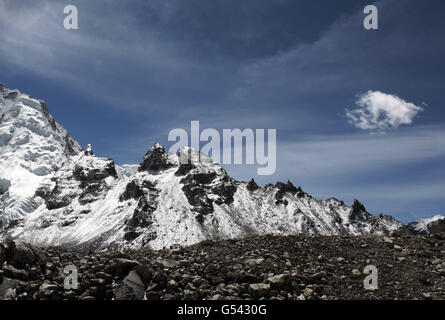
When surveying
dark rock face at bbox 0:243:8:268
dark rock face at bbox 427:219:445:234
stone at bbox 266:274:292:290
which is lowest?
stone at bbox 266:274:292:290

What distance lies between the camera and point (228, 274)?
776 inches

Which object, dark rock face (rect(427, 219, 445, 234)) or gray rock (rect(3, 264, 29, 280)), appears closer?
gray rock (rect(3, 264, 29, 280))

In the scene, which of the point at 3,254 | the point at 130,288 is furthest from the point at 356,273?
the point at 3,254

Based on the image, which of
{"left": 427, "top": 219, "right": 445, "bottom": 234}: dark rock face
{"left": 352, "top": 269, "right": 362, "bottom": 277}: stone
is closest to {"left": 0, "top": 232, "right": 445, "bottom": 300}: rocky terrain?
{"left": 352, "top": 269, "right": 362, "bottom": 277}: stone

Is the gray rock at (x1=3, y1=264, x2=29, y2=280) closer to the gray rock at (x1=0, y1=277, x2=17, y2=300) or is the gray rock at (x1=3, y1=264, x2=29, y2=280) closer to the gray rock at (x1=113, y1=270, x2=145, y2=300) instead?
the gray rock at (x1=0, y1=277, x2=17, y2=300)

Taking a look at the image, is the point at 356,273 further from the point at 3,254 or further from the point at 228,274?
the point at 3,254

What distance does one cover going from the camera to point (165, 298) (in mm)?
17891

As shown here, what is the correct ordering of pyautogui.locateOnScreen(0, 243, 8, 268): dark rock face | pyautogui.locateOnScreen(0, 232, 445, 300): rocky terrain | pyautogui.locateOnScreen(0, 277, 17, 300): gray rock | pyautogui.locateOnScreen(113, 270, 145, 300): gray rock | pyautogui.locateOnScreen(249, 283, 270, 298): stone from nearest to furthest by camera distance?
pyautogui.locateOnScreen(0, 277, 17, 300): gray rock
pyautogui.locateOnScreen(113, 270, 145, 300): gray rock
pyautogui.locateOnScreen(0, 232, 445, 300): rocky terrain
pyautogui.locateOnScreen(249, 283, 270, 298): stone
pyautogui.locateOnScreen(0, 243, 8, 268): dark rock face

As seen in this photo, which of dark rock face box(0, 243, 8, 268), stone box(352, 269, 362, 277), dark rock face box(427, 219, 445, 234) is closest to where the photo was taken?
dark rock face box(0, 243, 8, 268)

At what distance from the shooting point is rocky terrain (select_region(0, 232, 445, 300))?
18125mm

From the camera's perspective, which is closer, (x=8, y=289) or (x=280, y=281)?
(x=8, y=289)

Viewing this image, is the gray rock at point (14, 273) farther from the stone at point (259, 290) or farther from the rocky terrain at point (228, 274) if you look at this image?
the stone at point (259, 290)
